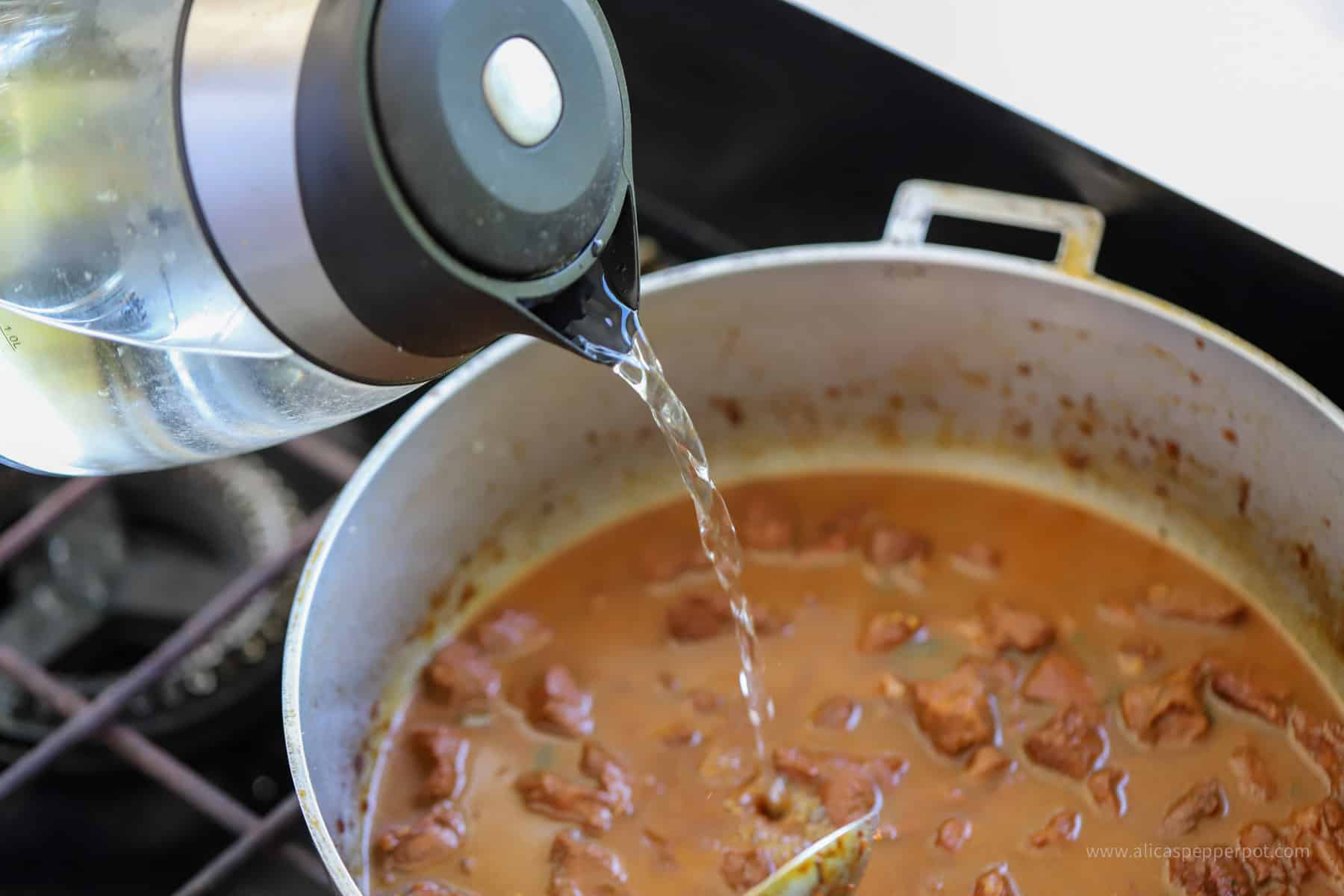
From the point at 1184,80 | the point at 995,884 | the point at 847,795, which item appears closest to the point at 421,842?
the point at 847,795

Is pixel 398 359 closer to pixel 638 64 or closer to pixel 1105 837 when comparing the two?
pixel 1105 837

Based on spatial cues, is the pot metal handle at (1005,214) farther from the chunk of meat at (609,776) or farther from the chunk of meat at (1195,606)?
the chunk of meat at (609,776)

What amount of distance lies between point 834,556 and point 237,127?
740 millimetres

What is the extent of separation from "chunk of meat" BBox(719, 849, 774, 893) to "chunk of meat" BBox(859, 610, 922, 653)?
0.75ft

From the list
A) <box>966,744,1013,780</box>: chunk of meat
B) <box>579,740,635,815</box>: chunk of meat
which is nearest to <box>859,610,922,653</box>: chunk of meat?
<box>966,744,1013,780</box>: chunk of meat

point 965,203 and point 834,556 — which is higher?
Result: point 965,203

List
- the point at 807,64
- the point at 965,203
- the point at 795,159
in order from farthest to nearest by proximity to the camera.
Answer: the point at 795,159 < the point at 807,64 < the point at 965,203

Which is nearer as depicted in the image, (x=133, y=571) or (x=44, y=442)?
(x=44, y=442)

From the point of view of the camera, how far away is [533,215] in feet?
2.09

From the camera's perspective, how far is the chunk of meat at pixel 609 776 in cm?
105

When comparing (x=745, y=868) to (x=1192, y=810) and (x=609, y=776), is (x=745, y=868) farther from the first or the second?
(x=1192, y=810)

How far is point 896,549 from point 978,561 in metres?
0.07

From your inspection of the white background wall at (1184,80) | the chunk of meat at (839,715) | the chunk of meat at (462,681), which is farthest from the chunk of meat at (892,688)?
the white background wall at (1184,80)

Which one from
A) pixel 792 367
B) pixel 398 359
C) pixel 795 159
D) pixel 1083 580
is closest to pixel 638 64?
pixel 795 159
